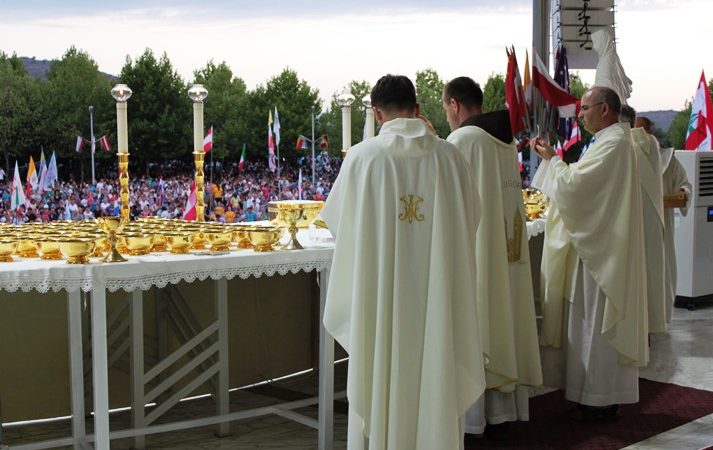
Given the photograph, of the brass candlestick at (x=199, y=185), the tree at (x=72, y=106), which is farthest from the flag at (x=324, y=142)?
the brass candlestick at (x=199, y=185)

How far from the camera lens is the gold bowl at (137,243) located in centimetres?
392

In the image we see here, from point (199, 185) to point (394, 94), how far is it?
1.80m

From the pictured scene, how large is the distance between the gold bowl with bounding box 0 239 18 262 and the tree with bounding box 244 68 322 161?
80.3 feet

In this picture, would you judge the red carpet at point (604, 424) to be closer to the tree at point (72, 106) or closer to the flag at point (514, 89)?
the flag at point (514, 89)

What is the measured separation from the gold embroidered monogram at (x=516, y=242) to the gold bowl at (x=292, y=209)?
106 cm

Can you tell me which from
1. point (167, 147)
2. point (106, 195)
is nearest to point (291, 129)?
point (167, 147)

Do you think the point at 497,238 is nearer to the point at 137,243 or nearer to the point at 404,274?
the point at 404,274

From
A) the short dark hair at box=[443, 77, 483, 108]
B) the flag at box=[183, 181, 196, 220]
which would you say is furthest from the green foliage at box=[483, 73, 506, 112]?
the short dark hair at box=[443, 77, 483, 108]

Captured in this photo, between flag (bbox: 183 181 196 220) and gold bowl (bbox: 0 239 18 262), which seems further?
flag (bbox: 183 181 196 220)

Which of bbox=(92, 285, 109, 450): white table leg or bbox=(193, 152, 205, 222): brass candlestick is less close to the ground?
bbox=(193, 152, 205, 222): brass candlestick

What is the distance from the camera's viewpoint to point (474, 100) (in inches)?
170

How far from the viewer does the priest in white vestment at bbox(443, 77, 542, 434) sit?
14.1ft

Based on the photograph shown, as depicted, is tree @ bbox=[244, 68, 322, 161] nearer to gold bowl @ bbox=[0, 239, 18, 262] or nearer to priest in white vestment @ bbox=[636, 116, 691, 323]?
priest in white vestment @ bbox=[636, 116, 691, 323]

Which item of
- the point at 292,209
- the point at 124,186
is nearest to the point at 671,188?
the point at 292,209
